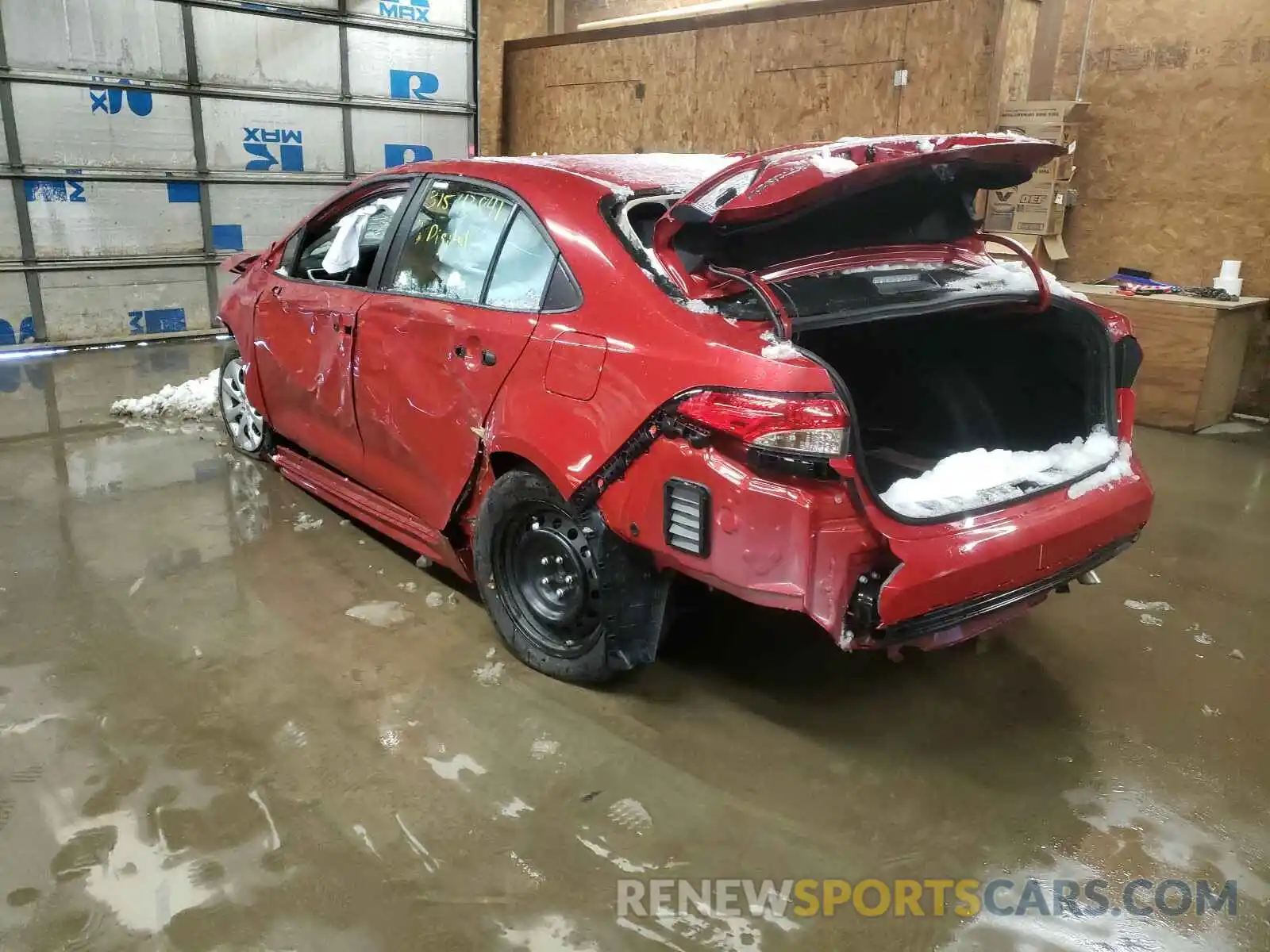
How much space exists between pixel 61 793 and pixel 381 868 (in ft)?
2.88

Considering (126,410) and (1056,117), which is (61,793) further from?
(1056,117)

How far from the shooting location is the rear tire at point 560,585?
2564 mm

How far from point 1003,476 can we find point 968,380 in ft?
2.59

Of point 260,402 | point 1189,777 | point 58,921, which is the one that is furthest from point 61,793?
point 1189,777

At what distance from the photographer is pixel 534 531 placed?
2.76m

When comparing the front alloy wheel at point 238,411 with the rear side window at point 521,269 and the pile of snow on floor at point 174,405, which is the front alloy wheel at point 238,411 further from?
the rear side window at point 521,269

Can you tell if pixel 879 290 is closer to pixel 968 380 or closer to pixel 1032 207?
pixel 968 380

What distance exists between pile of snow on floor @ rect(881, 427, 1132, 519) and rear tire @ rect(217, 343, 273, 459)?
322 centimetres

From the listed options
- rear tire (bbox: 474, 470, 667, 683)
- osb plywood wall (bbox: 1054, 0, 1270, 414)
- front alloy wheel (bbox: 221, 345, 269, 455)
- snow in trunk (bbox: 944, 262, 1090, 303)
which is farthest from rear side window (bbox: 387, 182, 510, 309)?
osb plywood wall (bbox: 1054, 0, 1270, 414)

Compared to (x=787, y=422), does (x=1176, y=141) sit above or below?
above

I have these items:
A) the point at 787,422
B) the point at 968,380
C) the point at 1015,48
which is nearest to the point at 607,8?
the point at 1015,48

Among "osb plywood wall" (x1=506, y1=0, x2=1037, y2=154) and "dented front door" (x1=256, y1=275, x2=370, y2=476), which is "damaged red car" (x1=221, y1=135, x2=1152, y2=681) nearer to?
"dented front door" (x1=256, y1=275, x2=370, y2=476)

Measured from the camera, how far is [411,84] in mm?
9500

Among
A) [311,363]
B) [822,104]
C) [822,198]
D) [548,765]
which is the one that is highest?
[822,104]
